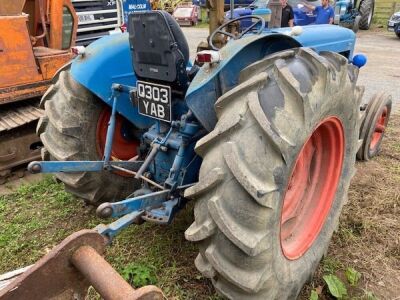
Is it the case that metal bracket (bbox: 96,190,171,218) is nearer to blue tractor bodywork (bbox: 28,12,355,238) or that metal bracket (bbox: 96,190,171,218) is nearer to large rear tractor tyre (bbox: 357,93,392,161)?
blue tractor bodywork (bbox: 28,12,355,238)

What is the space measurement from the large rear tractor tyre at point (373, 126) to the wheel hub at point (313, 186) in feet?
4.75

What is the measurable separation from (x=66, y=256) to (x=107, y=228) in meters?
0.40

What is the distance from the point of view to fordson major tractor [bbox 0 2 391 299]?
1731 millimetres

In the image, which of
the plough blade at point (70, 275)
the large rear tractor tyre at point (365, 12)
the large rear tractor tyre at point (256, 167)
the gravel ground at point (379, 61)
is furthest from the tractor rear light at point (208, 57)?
the large rear tractor tyre at point (365, 12)

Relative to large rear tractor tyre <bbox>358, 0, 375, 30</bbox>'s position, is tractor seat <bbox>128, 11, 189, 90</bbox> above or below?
above

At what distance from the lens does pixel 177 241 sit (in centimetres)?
284

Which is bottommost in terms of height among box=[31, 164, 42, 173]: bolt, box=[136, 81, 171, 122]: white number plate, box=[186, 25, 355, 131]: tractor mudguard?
box=[31, 164, 42, 173]: bolt

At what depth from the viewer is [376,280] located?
2.50m

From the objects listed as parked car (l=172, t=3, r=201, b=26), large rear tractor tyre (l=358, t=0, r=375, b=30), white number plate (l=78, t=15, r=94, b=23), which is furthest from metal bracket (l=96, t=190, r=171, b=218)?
parked car (l=172, t=3, r=201, b=26)

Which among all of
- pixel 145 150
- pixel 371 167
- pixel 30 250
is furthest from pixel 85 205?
pixel 371 167

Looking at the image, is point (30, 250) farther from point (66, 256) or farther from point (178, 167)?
point (66, 256)

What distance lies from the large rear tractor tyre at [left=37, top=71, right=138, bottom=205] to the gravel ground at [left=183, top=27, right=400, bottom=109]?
4703mm

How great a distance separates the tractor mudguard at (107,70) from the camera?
8.66 feet

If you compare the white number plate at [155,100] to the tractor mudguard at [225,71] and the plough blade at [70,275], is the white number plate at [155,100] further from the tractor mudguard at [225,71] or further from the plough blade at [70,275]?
the plough blade at [70,275]
